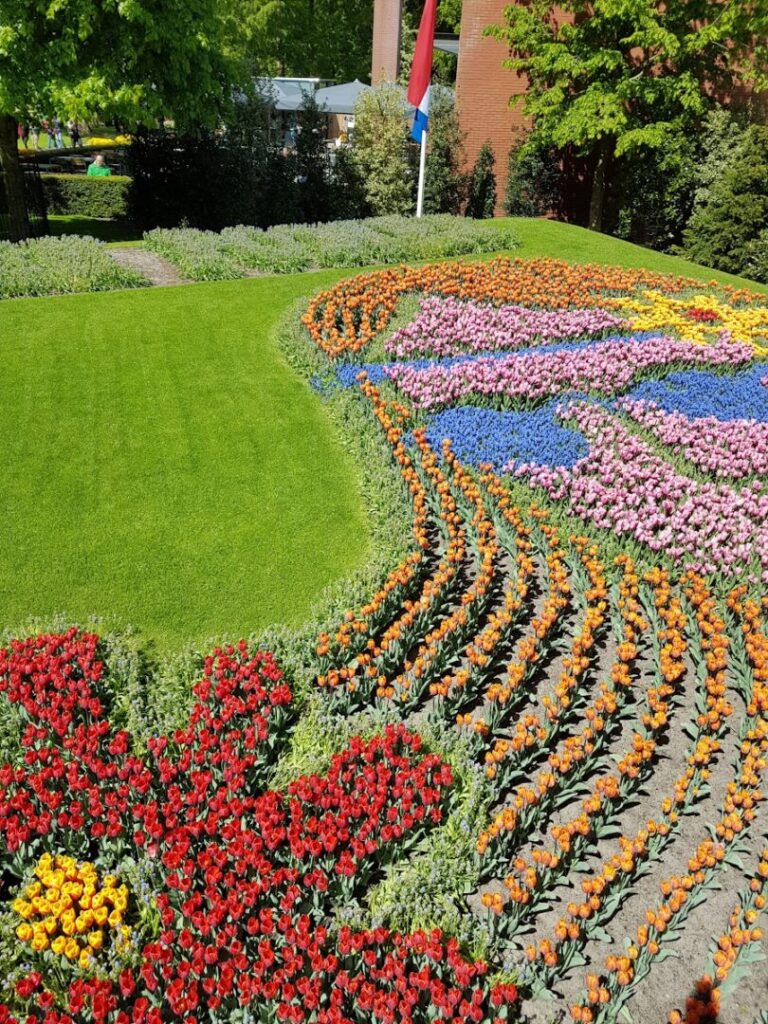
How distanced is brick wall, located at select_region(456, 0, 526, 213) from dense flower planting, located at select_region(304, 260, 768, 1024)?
15258 millimetres

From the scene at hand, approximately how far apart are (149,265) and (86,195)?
12.6 meters

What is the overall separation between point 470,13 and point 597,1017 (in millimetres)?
25706

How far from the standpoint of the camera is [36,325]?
11.2 meters

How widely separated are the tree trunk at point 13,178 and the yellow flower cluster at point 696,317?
13.3 meters

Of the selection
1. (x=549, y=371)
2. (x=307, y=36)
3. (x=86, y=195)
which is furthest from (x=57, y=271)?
(x=307, y=36)

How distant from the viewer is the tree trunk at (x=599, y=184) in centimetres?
2245

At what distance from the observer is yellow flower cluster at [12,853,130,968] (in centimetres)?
369

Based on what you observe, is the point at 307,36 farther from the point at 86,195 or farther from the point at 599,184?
the point at 599,184

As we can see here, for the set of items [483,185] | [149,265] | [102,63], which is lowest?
[149,265]

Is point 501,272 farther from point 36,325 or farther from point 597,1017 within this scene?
point 597,1017

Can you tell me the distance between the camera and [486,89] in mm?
23938

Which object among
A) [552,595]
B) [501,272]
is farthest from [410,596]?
[501,272]

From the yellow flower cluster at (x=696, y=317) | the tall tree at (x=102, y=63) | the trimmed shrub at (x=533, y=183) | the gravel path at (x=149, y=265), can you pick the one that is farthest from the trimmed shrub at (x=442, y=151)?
the yellow flower cluster at (x=696, y=317)

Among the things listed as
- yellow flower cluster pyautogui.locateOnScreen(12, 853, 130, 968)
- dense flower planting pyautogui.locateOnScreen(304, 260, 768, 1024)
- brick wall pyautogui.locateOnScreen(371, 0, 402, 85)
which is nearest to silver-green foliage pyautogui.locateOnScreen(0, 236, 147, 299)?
dense flower planting pyautogui.locateOnScreen(304, 260, 768, 1024)
